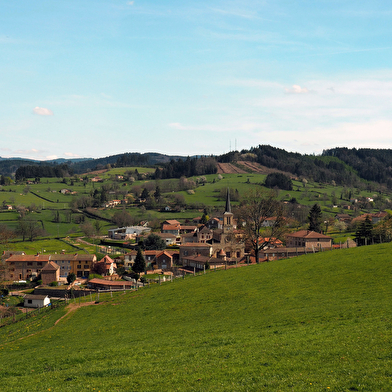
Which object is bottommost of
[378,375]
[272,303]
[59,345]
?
[59,345]

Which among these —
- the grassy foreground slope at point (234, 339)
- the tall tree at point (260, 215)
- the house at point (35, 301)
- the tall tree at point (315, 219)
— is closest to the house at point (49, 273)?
the house at point (35, 301)

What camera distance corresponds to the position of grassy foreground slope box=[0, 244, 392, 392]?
1342cm

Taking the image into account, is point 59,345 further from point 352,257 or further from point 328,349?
point 352,257

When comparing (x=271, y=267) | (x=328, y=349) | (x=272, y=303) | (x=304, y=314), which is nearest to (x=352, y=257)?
(x=271, y=267)

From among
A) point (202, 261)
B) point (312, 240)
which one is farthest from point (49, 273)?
point (312, 240)

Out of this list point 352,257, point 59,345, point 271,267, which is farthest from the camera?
point 271,267

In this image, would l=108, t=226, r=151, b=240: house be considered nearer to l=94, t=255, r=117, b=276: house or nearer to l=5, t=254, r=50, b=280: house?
l=94, t=255, r=117, b=276: house

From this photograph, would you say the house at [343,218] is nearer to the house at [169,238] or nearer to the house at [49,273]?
the house at [169,238]

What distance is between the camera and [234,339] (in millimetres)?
18938

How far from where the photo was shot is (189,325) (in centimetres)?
2469

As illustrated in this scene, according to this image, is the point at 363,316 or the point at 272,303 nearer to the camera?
the point at 363,316

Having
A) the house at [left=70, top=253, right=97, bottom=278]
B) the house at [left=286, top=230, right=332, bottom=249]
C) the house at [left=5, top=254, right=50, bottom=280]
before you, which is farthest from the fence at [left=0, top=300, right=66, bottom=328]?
the house at [left=286, top=230, right=332, bottom=249]

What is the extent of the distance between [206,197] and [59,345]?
15080cm

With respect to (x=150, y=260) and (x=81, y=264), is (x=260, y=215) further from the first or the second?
(x=81, y=264)
